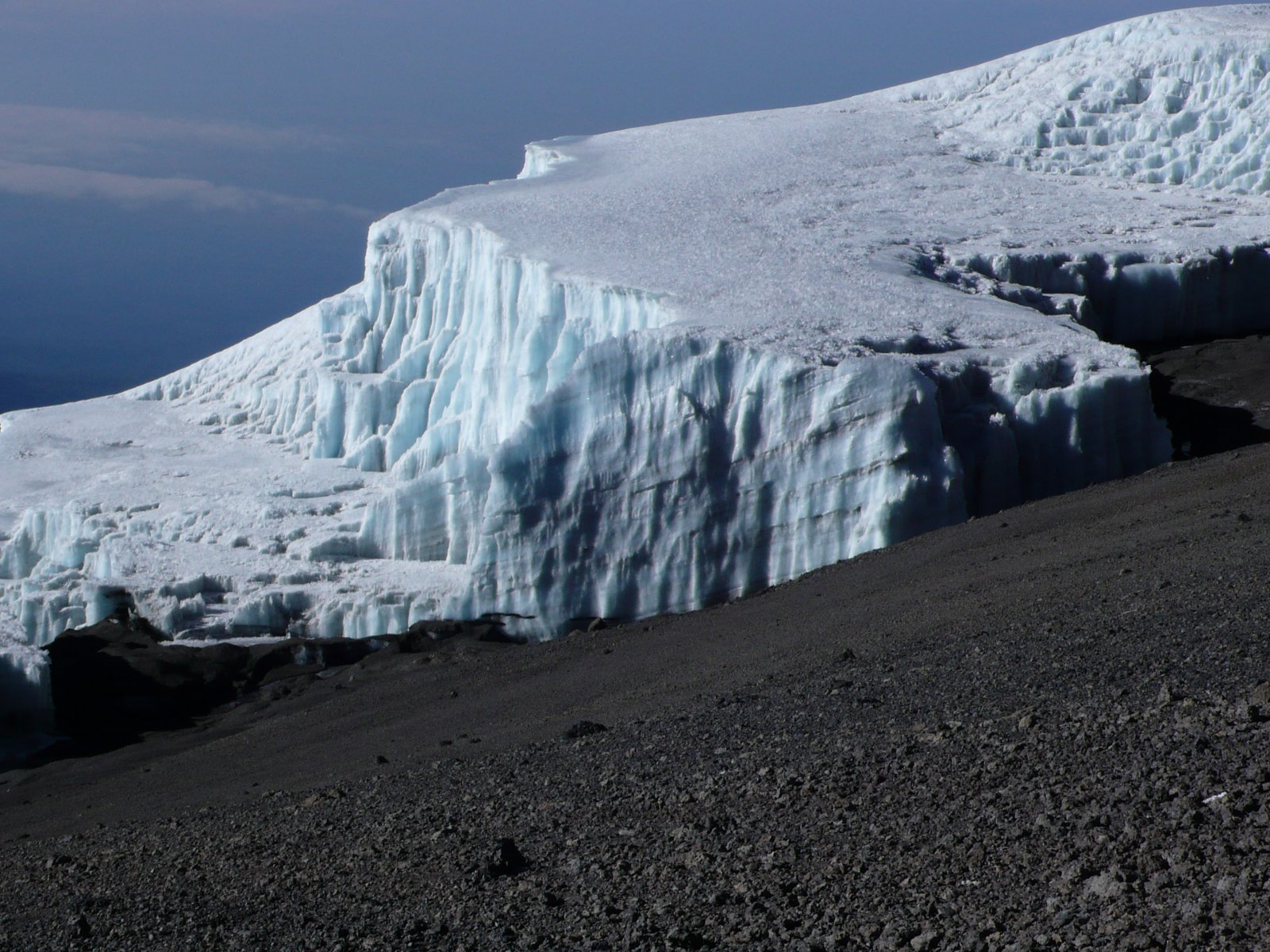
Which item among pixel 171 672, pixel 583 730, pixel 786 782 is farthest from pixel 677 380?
pixel 786 782

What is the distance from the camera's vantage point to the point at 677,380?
44.8 feet

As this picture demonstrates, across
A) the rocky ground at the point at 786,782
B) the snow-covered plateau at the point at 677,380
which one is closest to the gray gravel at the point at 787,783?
the rocky ground at the point at 786,782

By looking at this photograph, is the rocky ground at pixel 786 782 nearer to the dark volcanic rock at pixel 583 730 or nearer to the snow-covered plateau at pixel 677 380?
the dark volcanic rock at pixel 583 730

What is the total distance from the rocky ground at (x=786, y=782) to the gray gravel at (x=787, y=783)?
2 cm

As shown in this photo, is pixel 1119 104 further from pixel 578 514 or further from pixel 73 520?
pixel 73 520

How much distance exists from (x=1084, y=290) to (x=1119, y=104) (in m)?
8.85

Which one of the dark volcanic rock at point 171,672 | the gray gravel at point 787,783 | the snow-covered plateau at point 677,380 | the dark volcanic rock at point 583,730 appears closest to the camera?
the gray gravel at point 787,783

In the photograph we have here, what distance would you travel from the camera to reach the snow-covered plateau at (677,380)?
13.4 metres

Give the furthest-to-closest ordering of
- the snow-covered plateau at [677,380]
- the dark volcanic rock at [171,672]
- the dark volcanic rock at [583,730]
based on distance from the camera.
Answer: the dark volcanic rock at [171,672] → the snow-covered plateau at [677,380] → the dark volcanic rock at [583,730]

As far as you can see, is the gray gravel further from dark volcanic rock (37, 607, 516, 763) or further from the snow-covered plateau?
the snow-covered plateau

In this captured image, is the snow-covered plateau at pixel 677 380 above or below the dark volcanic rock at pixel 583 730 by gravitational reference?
above

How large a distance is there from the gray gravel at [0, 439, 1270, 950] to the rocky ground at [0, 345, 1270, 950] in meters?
0.02

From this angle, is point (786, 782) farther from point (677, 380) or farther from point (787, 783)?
point (677, 380)

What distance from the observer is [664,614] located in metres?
13.2
